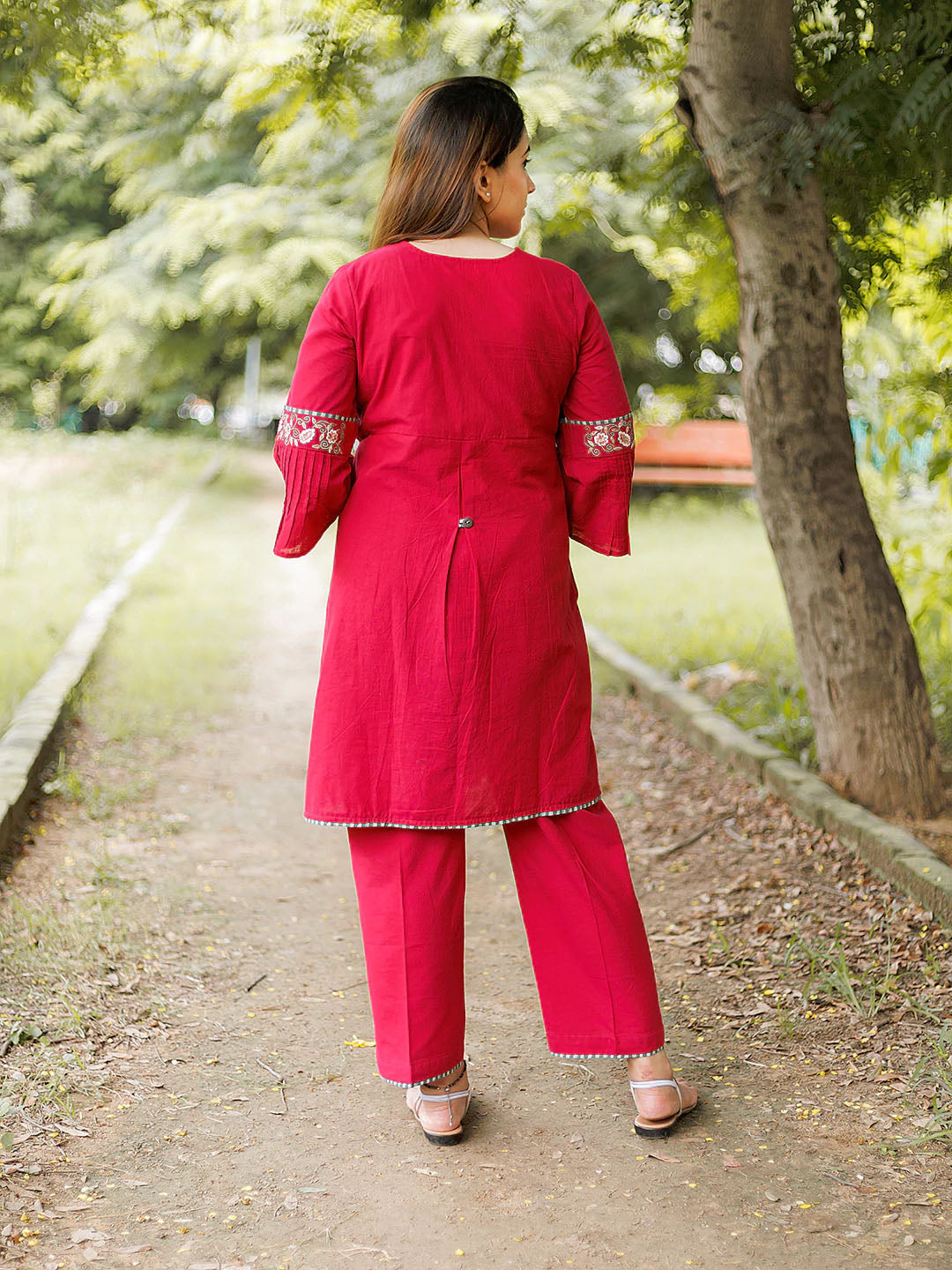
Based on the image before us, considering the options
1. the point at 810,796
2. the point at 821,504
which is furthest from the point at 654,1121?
the point at 821,504

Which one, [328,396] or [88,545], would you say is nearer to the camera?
[328,396]

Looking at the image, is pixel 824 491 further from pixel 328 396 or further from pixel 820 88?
pixel 328 396

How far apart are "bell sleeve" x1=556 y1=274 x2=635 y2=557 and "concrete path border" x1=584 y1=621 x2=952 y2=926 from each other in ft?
4.88

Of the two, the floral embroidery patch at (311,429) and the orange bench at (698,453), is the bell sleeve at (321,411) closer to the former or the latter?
the floral embroidery patch at (311,429)

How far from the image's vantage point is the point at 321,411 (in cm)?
222

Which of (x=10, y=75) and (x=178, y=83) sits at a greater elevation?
(x=178, y=83)

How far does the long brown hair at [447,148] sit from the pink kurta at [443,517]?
3.7 inches

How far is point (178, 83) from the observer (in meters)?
10.4

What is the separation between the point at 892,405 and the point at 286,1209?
3.98 meters

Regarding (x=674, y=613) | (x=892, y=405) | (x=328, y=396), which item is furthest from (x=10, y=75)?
(x=674, y=613)

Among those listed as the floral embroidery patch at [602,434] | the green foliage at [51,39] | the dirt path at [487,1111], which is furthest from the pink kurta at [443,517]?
the green foliage at [51,39]

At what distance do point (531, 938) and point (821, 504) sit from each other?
2.03 meters

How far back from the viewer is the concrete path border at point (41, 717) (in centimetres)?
389

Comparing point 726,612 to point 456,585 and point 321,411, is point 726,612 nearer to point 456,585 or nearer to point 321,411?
point 456,585
